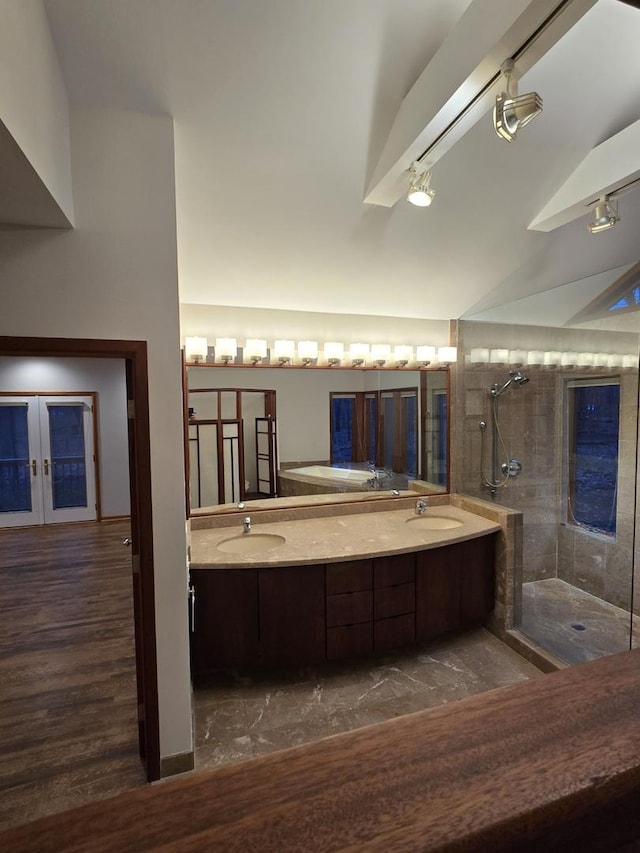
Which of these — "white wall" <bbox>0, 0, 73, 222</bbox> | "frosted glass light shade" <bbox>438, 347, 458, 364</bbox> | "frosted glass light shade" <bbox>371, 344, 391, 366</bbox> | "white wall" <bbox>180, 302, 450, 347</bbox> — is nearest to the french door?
"white wall" <bbox>180, 302, 450, 347</bbox>

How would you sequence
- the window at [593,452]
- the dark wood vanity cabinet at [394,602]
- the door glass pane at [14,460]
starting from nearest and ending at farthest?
the dark wood vanity cabinet at [394,602]
the window at [593,452]
the door glass pane at [14,460]

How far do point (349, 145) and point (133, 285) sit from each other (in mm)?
1239

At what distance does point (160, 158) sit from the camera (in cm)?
177

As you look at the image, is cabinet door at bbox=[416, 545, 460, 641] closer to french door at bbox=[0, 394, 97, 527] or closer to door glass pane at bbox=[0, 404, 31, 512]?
french door at bbox=[0, 394, 97, 527]

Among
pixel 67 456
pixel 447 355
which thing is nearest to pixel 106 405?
pixel 67 456

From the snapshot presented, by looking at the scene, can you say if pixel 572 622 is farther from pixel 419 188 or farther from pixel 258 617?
pixel 419 188

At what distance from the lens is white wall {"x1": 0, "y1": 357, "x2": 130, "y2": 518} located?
6168mm

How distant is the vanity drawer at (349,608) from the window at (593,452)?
80.2 inches

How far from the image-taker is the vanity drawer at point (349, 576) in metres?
2.45

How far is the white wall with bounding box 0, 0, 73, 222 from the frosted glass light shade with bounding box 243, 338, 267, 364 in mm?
1396

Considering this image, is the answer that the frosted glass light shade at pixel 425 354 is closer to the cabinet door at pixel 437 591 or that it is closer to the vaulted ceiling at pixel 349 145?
the vaulted ceiling at pixel 349 145

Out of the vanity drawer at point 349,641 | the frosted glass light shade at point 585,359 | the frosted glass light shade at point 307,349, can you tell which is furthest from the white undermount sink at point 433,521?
the frosted glass light shade at point 585,359

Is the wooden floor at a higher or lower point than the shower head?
lower

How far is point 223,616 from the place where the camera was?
237cm
